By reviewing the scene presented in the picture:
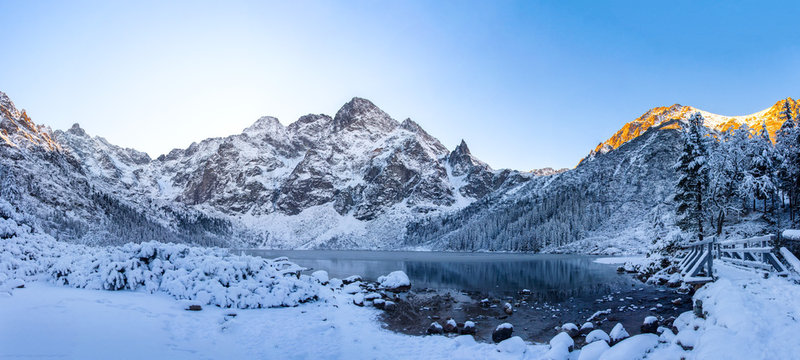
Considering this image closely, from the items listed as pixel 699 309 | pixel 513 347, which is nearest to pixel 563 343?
pixel 513 347

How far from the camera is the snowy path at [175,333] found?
9.66 meters

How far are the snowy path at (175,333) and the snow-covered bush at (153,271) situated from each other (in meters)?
0.92

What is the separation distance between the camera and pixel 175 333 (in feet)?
41.8

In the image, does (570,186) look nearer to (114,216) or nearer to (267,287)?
(267,287)

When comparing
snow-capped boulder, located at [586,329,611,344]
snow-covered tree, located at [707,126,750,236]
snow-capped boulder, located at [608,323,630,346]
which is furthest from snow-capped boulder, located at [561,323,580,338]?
snow-covered tree, located at [707,126,750,236]

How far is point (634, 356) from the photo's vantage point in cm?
1030

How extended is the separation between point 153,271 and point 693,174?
4415 cm

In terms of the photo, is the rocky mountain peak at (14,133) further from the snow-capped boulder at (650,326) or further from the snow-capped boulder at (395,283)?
the snow-capped boulder at (650,326)

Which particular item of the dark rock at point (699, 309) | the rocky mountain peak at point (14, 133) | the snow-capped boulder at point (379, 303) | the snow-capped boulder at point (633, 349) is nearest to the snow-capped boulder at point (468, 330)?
the snow-capped boulder at point (379, 303)

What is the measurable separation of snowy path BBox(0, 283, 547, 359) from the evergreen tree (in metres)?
31.3

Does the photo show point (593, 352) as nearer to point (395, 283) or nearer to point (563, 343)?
point (563, 343)

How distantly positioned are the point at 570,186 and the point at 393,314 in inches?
6925

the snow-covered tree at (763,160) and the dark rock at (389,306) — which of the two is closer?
the dark rock at (389,306)

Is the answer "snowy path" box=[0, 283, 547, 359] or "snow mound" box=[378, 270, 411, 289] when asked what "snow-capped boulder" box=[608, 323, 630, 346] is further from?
"snow mound" box=[378, 270, 411, 289]
